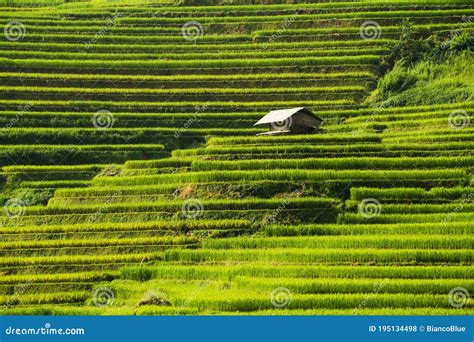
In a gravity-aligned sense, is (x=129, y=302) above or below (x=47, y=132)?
below

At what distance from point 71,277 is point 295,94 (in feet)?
72.7

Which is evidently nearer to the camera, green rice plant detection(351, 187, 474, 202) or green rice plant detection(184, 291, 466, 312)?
green rice plant detection(184, 291, 466, 312)

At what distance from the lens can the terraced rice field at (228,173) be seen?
24.9m

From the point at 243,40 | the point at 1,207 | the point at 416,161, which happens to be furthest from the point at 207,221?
the point at 243,40

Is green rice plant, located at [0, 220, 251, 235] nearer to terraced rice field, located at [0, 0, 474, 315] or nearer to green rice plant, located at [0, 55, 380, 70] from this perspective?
terraced rice field, located at [0, 0, 474, 315]

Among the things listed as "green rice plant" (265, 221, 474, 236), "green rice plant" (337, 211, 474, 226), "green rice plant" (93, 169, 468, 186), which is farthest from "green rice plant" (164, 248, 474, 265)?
"green rice plant" (93, 169, 468, 186)

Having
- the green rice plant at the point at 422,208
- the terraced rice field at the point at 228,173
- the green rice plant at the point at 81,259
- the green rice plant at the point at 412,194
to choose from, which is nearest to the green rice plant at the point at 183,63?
the terraced rice field at the point at 228,173

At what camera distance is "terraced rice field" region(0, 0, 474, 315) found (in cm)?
2486

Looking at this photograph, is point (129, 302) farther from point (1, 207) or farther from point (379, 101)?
point (379, 101)

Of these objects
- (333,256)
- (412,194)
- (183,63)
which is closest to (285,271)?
(333,256)

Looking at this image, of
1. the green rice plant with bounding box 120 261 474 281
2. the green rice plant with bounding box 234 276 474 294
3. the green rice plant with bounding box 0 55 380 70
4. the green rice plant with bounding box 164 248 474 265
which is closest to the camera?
the green rice plant with bounding box 234 276 474 294

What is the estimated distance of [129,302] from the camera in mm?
24953

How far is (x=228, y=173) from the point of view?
3088 centimetres

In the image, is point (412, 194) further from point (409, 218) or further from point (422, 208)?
point (409, 218)
